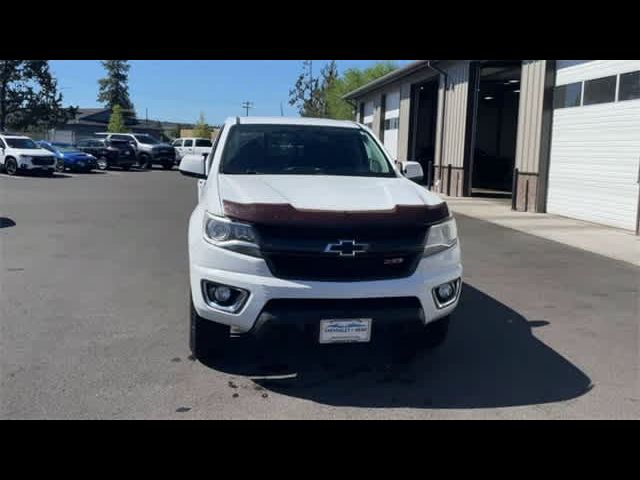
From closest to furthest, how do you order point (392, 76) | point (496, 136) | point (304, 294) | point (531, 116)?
point (304, 294) < point (531, 116) < point (392, 76) < point (496, 136)

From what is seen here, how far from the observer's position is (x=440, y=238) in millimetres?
4320

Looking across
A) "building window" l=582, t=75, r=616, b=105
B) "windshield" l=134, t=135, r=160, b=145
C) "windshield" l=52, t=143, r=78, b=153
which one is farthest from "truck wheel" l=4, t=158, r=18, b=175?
"building window" l=582, t=75, r=616, b=105

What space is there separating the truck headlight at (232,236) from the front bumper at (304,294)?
0.05 meters

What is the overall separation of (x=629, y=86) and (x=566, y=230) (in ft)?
10.9

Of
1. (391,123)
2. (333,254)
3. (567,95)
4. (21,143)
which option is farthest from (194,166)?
(391,123)

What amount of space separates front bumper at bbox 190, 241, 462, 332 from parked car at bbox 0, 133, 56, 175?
24.1 meters

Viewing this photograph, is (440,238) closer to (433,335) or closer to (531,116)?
(433,335)

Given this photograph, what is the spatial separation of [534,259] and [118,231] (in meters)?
7.18

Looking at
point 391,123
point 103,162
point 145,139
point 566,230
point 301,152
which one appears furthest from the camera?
point 145,139

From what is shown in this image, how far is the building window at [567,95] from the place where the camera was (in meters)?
15.1

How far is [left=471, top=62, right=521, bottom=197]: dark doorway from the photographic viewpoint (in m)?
27.8

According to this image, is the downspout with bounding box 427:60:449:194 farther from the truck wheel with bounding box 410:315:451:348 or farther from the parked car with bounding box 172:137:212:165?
the truck wheel with bounding box 410:315:451:348

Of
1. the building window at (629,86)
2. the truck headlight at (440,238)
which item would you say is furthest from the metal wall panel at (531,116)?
the truck headlight at (440,238)
